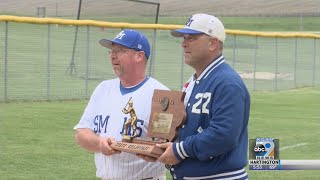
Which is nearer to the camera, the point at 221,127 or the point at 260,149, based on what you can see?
the point at 221,127

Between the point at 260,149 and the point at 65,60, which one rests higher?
the point at 260,149

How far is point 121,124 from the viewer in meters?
4.52

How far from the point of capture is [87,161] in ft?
32.0

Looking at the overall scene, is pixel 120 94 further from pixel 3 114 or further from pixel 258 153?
pixel 3 114

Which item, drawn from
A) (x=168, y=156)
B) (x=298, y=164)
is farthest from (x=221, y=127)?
(x=298, y=164)

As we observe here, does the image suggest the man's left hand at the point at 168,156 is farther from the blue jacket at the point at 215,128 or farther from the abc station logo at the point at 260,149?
Result: the abc station logo at the point at 260,149

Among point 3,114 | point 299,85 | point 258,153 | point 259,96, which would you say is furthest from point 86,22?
point 258,153

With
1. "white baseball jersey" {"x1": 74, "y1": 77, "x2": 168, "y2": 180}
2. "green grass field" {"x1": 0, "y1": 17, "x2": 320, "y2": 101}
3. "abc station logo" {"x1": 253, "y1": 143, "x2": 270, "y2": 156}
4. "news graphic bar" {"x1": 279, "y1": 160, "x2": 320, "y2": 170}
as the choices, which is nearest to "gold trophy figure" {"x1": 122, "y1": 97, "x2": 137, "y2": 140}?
"white baseball jersey" {"x1": 74, "y1": 77, "x2": 168, "y2": 180}

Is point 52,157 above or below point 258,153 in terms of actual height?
below

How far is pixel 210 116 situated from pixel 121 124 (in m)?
0.71

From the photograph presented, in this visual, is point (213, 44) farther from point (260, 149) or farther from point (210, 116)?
point (260, 149)

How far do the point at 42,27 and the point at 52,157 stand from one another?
8.14m

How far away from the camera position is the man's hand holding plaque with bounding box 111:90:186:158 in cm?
416

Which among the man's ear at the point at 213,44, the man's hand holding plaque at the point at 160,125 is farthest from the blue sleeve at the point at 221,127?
the man's ear at the point at 213,44
